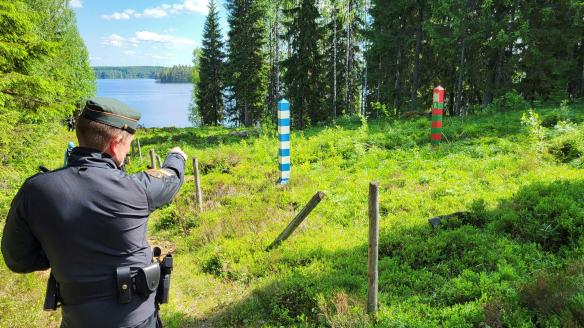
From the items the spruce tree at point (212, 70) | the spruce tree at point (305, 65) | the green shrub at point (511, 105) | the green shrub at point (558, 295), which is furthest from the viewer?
the spruce tree at point (212, 70)

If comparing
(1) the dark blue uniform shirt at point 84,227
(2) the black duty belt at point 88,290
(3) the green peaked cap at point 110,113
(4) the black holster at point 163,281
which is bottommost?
(4) the black holster at point 163,281

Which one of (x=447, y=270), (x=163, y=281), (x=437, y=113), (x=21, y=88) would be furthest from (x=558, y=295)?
(x=21, y=88)

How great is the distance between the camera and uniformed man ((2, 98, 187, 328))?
95.4 inches

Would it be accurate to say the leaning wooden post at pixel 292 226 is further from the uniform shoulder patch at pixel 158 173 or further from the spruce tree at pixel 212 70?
the spruce tree at pixel 212 70

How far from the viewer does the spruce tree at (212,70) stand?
44.3m

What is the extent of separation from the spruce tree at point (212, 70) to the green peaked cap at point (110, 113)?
4362 centimetres

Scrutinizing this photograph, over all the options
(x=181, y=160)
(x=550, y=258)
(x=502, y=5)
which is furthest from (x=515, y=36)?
(x=181, y=160)

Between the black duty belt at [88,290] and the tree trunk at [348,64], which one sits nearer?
the black duty belt at [88,290]

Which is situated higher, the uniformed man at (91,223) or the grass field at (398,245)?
the uniformed man at (91,223)

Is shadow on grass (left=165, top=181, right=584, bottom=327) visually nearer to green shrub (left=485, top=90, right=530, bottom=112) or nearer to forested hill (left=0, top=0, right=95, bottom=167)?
forested hill (left=0, top=0, right=95, bottom=167)

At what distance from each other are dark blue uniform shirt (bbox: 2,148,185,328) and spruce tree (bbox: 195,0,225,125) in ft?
144

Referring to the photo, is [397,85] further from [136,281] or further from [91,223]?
[91,223]

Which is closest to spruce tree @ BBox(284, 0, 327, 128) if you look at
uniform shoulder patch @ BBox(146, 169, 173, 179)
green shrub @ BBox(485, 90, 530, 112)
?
green shrub @ BBox(485, 90, 530, 112)

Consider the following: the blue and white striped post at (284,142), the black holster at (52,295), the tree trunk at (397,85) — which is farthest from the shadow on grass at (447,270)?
the tree trunk at (397,85)
